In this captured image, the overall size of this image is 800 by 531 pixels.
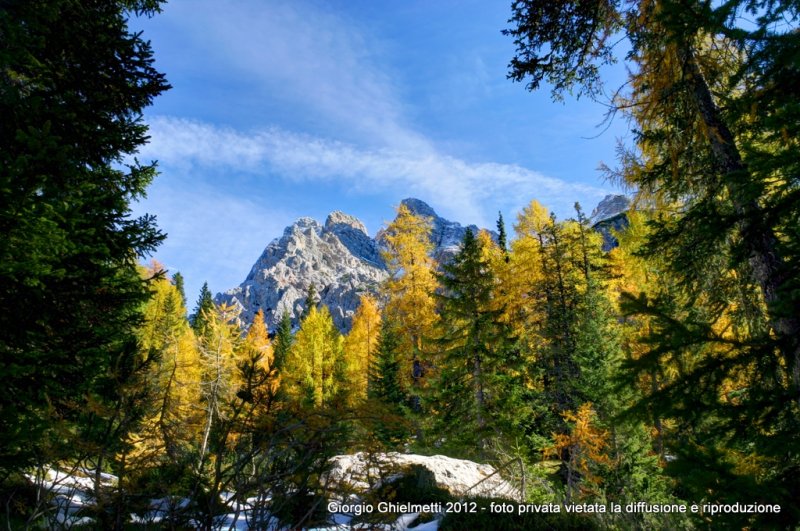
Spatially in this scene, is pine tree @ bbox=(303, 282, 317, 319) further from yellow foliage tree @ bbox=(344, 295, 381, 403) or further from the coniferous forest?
the coniferous forest

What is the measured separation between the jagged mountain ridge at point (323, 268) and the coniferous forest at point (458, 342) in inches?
3645

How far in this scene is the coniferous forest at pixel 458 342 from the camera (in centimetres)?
266

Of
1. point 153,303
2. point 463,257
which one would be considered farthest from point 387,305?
point 153,303

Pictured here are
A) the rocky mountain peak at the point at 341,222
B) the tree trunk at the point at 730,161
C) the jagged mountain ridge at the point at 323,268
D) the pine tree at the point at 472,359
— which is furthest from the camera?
the rocky mountain peak at the point at 341,222

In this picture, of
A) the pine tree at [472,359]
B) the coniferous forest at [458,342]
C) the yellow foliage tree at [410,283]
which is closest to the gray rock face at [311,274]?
the yellow foliage tree at [410,283]

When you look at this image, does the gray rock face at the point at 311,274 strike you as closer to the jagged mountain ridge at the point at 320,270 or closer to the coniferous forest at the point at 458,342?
the jagged mountain ridge at the point at 320,270

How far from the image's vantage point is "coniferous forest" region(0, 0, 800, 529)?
2658mm

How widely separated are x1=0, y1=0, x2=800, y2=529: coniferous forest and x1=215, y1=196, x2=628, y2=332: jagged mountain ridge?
92.6m

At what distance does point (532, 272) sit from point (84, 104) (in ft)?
65.7

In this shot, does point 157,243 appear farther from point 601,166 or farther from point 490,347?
point 490,347

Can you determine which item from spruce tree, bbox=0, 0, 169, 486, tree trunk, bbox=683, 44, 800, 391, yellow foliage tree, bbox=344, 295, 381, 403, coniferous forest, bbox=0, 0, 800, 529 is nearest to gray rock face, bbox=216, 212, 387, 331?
yellow foliage tree, bbox=344, 295, 381, 403

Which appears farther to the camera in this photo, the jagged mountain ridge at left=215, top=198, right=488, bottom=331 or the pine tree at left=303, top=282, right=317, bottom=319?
the jagged mountain ridge at left=215, top=198, right=488, bottom=331

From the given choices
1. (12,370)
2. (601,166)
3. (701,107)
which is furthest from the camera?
(601,166)

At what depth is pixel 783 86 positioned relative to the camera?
9.36ft
